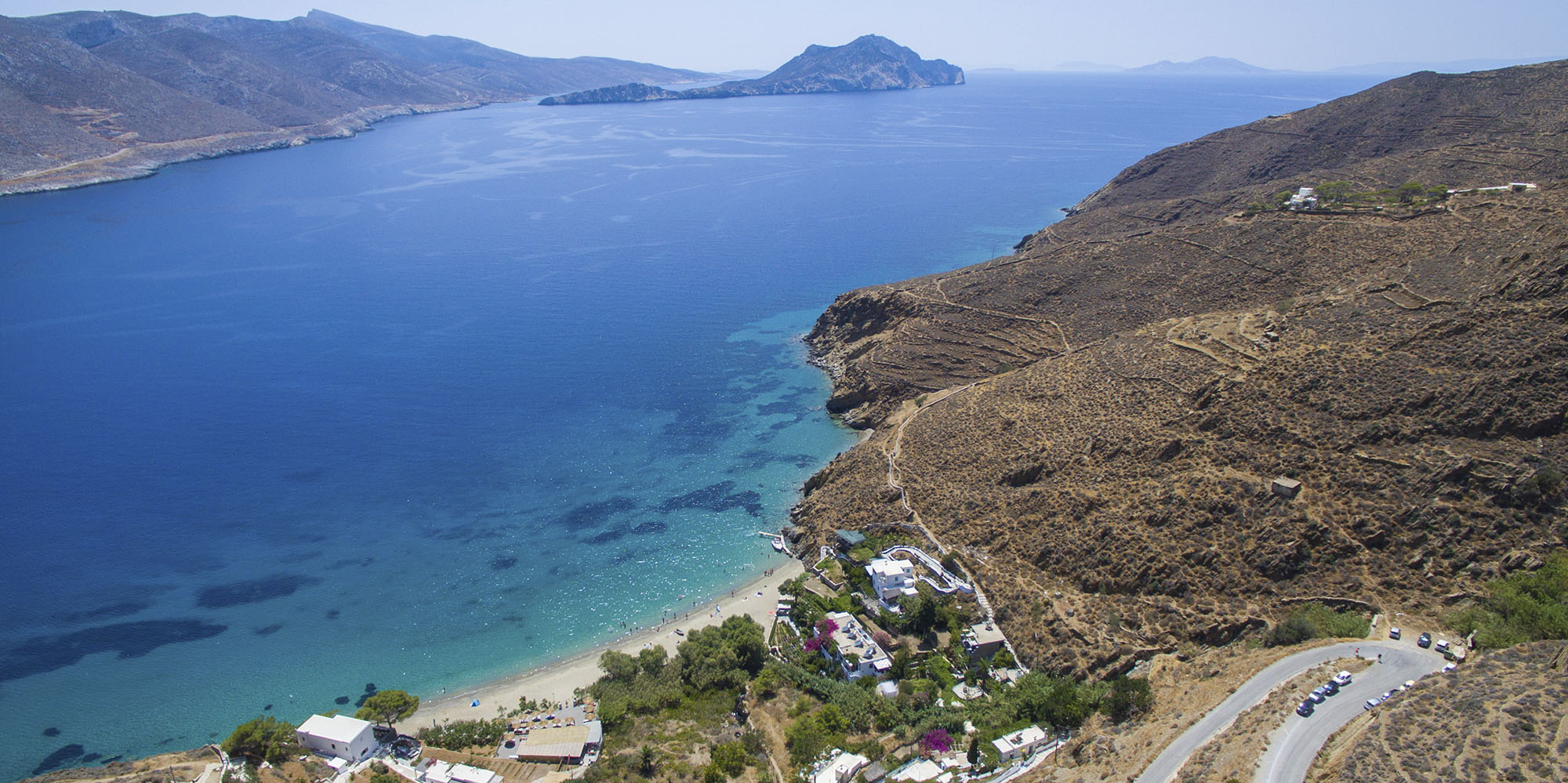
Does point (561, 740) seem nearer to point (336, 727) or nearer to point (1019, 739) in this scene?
point (336, 727)

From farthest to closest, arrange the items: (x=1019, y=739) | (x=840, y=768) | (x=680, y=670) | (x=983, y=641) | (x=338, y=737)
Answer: (x=680, y=670) < (x=983, y=641) < (x=338, y=737) < (x=840, y=768) < (x=1019, y=739)

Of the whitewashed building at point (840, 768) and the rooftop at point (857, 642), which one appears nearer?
the whitewashed building at point (840, 768)

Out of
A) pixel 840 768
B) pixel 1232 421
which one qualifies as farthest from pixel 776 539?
pixel 1232 421

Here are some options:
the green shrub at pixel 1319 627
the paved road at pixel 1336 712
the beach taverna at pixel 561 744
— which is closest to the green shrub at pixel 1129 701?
the paved road at pixel 1336 712

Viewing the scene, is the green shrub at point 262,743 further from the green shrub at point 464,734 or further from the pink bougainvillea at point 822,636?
the pink bougainvillea at point 822,636

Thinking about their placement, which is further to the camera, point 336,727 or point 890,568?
point 890,568
